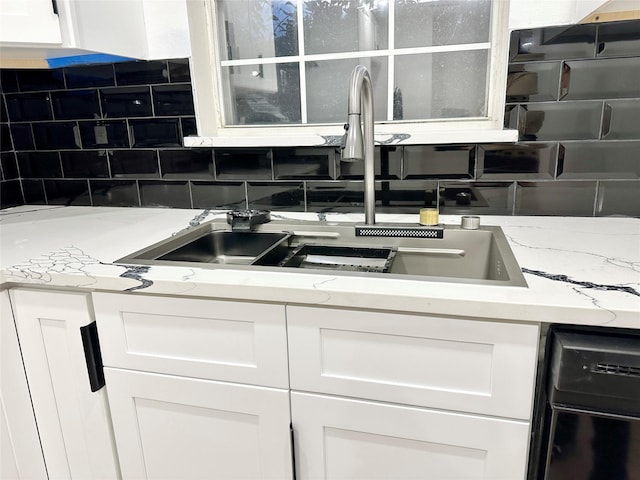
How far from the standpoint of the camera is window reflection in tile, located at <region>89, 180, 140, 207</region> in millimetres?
1629

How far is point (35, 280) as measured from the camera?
3.16 feet

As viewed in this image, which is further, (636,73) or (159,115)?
(159,115)

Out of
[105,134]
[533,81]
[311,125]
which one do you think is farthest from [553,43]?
[105,134]

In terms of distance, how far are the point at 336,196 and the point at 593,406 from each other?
918 mm

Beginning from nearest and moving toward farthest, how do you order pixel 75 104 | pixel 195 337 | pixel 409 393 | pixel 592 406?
pixel 592 406 < pixel 409 393 < pixel 195 337 < pixel 75 104

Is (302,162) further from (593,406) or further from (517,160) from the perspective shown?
(593,406)

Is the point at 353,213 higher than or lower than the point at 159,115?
lower

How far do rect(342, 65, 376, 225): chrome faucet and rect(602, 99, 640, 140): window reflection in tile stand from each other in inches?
25.8

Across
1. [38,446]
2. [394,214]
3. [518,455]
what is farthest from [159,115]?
[518,455]

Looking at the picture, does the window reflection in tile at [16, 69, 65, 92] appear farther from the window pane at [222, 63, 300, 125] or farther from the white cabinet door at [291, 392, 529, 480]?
the white cabinet door at [291, 392, 529, 480]

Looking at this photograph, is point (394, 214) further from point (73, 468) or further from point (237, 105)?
point (73, 468)

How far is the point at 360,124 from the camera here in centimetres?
107

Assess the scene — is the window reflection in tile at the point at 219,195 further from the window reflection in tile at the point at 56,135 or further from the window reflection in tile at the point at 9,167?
the window reflection in tile at the point at 9,167

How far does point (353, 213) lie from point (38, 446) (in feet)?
3.57
